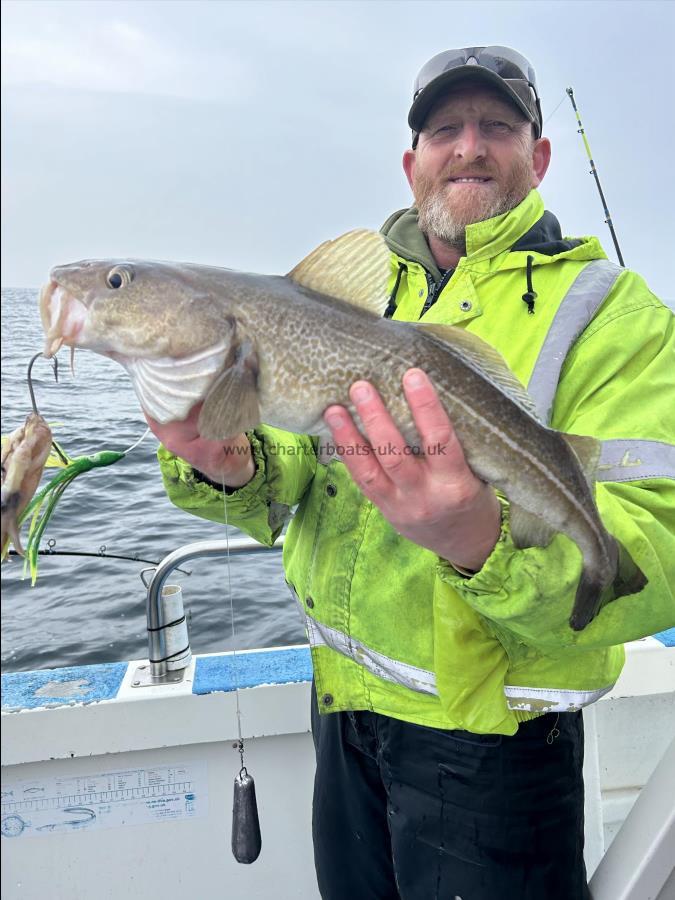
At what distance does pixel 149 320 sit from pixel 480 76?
5.85 ft

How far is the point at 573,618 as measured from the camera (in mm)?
1759

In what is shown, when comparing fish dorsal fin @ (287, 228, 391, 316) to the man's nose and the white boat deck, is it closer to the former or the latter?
the man's nose

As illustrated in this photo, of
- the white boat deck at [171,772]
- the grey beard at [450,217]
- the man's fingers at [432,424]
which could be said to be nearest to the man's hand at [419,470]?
the man's fingers at [432,424]

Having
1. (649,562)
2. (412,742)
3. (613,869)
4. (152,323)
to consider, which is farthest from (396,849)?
(152,323)

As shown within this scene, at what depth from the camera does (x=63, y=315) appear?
5.80ft

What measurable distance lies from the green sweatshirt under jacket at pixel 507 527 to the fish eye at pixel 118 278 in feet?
2.29

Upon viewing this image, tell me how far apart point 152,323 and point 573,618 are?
4.41 ft

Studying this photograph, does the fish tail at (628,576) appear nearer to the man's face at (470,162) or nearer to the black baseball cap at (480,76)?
the man's face at (470,162)

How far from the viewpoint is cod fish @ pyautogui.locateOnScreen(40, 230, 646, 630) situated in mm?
1729

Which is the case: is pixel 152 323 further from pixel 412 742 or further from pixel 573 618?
pixel 412 742

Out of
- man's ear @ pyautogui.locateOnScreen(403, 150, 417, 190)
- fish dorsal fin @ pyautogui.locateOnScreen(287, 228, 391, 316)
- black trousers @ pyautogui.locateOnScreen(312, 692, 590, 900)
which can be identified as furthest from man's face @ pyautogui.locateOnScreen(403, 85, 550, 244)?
black trousers @ pyautogui.locateOnScreen(312, 692, 590, 900)

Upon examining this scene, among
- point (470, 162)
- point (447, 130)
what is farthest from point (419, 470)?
point (447, 130)

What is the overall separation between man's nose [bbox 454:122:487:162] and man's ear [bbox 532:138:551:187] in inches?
11.7

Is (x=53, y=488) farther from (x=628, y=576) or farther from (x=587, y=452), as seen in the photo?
(x=628, y=576)
